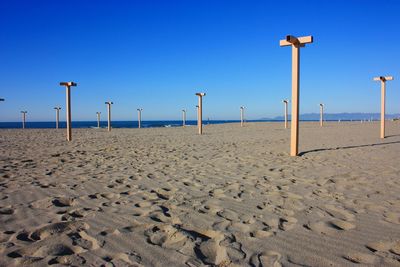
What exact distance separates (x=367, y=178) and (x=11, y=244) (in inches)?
204

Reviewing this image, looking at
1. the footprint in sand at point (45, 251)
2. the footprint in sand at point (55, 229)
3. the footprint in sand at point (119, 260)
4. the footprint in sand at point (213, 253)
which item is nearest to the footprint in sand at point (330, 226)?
the footprint in sand at point (213, 253)

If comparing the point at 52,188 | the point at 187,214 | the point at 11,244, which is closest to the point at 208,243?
the point at 187,214

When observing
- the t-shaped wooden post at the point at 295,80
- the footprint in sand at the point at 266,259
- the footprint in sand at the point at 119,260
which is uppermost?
the t-shaped wooden post at the point at 295,80

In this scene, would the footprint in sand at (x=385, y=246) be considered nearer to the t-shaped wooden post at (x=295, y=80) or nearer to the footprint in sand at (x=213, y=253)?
the footprint in sand at (x=213, y=253)

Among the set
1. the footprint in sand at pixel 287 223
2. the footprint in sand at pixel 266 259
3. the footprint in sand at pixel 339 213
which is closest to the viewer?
the footprint in sand at pixel 266 259

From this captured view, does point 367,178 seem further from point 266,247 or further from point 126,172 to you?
point 126,172

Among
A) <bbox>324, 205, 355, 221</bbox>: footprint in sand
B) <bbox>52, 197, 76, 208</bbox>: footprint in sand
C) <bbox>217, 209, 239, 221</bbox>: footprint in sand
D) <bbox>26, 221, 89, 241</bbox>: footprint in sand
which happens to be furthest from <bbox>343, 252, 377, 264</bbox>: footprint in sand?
<bbox>52, 197, 76, 208</bbox>: footprint in sand

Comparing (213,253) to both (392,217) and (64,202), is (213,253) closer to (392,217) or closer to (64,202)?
(392,217)

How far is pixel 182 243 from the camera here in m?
2.56

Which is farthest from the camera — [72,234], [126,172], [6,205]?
[126,172]

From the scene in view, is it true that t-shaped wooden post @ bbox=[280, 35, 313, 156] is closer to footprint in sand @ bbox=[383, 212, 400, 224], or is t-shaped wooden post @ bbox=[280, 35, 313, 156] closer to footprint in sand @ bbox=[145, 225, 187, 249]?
footprint in sand @ bbox=[383, 212, 400, 224]

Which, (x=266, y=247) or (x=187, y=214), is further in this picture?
(x=187, y=214)

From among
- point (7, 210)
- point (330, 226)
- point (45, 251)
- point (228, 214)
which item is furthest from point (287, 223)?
point (7, 210)

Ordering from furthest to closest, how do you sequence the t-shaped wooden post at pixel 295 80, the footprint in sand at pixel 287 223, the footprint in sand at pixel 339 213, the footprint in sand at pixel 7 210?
the t-shaped wooden post at pixel 295 80
the footprint in sand at pixel 7 210
the footprint in sand at pixel 339 213
the footprint in sand at pixel 287 223
